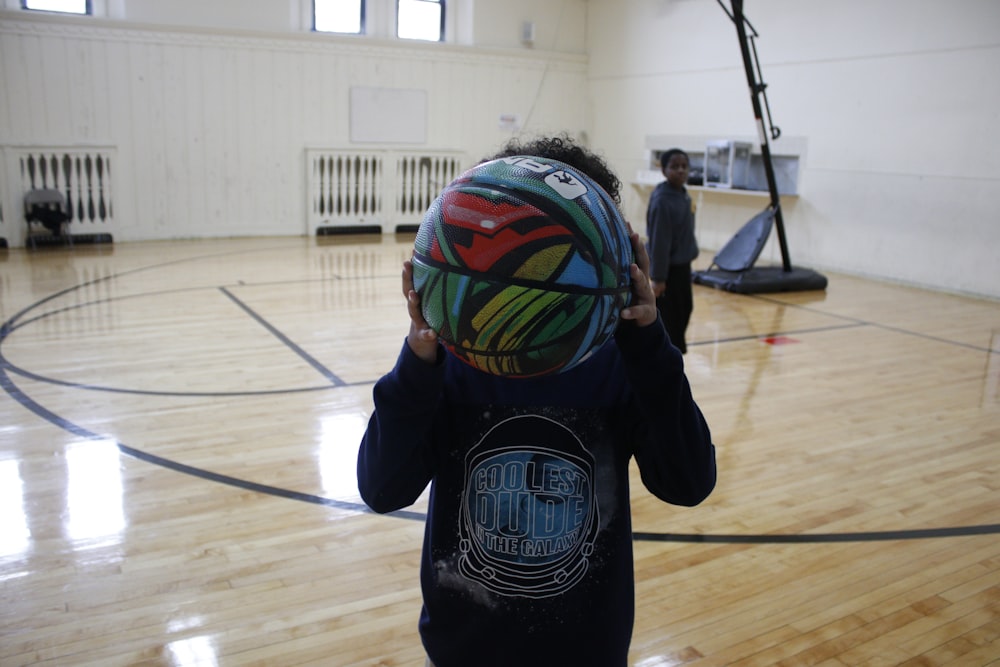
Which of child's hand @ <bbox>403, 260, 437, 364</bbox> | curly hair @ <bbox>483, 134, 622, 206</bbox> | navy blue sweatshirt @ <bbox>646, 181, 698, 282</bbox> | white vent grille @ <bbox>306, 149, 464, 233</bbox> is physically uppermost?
curly hair @ <bbox>483, 134, 622, 206</bbox>

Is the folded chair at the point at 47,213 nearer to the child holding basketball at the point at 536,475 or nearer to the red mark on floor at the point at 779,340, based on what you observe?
the red mark on floor at the point at 779,340

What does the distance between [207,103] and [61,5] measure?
177 centimetres

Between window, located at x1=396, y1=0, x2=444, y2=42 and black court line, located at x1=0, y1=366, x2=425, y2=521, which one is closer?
black court line, located at x1=0, y1=366, x2=425, y2=521

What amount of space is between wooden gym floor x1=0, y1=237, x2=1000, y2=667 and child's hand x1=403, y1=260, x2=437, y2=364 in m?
1.40

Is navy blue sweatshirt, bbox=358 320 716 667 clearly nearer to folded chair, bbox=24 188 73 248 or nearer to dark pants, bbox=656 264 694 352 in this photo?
dark pants, bbox=656 264 694 352

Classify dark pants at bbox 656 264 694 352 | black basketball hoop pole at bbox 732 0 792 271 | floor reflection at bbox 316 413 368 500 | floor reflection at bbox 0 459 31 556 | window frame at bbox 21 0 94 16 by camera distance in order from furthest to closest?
window frame at bbox 21 0 94 16, black basketball hoop pole at bbox 732 0 792 271, dark pants at bbox 656 264 694 352, floor reflection at bbox 316 413 368 500, floor reflection at bbox 0 459 31 556

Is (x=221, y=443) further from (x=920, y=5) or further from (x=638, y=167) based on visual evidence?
(x=638, y=167)

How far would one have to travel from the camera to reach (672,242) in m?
4.47

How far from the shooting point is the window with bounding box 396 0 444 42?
1127 centimetres

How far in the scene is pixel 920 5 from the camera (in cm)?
799

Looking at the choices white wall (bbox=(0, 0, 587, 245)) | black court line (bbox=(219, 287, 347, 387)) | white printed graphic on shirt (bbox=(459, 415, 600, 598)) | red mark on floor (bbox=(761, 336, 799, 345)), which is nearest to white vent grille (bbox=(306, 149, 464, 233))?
white wall (bbox=(0, 0, 587, 245))

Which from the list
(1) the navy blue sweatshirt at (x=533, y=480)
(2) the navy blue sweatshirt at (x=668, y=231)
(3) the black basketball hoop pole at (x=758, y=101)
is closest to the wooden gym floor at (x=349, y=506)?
(2) the navy blue sweatshirt at (x=668, y=231)

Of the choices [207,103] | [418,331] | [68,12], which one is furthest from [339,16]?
[418,331]

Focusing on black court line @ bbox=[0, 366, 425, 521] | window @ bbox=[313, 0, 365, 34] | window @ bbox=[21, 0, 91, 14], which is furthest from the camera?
window @ bbox=[313, 0, 365, 34]
